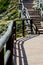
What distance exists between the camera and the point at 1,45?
6.73 ft

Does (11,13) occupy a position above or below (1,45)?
below

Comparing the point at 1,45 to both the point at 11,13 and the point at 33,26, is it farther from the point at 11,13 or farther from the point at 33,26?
the point at 11,13

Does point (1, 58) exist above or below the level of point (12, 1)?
above

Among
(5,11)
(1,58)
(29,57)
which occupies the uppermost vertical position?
(1,58)

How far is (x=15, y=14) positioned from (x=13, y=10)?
0.68m

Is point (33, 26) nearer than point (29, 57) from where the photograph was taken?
No

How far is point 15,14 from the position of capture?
1858cm

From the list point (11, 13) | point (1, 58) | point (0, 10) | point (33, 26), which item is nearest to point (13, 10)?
point (11, 13)

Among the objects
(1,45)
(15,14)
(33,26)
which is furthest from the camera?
(15,14)

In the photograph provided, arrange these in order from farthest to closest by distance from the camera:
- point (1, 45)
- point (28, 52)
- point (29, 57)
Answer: point (28, 52) → point (29, 57) → point (1, 45)

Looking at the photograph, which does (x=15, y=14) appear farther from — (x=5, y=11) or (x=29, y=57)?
(x=29, y=57)

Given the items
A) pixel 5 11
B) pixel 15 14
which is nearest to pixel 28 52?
pixel 15 14

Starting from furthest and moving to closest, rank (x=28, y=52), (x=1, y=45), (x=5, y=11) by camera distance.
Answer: (x=5, y=11) < (x=28, y=52) < (x=1, y=45)

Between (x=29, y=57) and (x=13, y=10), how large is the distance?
44.7 ft
